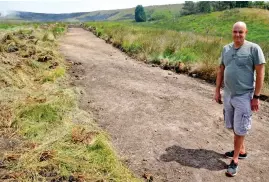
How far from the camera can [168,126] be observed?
20.4 feet

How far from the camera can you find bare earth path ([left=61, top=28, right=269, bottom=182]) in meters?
4.76

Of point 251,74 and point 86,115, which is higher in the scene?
point 251,74

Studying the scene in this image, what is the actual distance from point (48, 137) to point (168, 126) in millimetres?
2136

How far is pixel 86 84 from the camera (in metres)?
9.25

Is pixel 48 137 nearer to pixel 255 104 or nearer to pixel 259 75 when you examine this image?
pixel 255 104

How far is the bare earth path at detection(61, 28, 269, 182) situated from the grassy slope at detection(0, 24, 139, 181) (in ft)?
1.34

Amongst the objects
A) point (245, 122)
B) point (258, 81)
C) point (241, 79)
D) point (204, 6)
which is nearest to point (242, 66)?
point (241, 79)

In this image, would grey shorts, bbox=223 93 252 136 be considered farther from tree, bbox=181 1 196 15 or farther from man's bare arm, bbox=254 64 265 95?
tree, bbox=181 1 196 15

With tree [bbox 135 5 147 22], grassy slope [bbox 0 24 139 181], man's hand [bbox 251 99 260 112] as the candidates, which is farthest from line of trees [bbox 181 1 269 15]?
man's hand [bbox 251 99 260 112]

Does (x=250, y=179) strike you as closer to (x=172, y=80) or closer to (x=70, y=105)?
(x=70, y=105)

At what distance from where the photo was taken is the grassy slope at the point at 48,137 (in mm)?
4184

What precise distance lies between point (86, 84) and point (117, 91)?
1.15 m

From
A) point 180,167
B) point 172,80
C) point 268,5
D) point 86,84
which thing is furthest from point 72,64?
point 268,5

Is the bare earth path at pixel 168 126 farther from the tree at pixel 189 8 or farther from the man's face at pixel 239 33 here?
the tree at pixel 189 8
